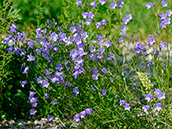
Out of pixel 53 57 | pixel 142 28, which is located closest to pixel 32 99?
pixel 53 57

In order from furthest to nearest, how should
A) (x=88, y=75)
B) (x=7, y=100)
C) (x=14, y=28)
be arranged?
(x=7, y=100) → (x=14, y=28) → (x=88, y=75)

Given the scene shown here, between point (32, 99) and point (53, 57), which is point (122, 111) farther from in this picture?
point (32, 99)

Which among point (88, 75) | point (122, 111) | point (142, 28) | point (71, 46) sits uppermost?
point (142, 28)

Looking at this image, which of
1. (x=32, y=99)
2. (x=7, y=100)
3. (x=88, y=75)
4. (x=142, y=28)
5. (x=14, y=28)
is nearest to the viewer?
(x=88, y=75)

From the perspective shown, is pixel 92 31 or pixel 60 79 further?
pixel 92 31

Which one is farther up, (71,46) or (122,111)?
(71,46)

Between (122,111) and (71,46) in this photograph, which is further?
(71,46)

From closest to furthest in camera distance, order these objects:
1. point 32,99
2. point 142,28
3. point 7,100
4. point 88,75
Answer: point 88,75 < point 32,99 < point 7,100 < point 142,28

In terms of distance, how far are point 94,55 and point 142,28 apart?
3687mm

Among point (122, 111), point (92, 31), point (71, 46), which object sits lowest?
point (122, 111)

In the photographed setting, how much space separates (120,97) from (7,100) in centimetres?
154

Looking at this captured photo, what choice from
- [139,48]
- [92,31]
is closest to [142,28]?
[92,31]

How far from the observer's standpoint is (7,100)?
3.45 meters

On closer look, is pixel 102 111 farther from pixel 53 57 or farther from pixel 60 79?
pixel 53 57
